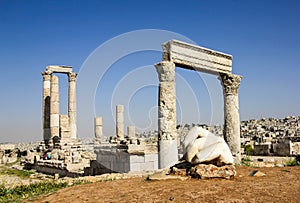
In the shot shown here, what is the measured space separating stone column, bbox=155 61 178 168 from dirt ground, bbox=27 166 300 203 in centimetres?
470

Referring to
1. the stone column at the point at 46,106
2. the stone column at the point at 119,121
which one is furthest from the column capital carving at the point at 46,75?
the stone column at the point at 119,121

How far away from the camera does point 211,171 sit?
27.6 ft

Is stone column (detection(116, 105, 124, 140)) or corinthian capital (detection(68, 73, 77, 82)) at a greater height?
corinthian capital (detection(68, 73, 77, 82))

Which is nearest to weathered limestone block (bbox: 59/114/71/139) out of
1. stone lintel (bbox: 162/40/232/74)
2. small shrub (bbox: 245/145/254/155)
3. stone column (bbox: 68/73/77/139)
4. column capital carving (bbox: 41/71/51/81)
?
stone column (bbox: 68/73/77/139)

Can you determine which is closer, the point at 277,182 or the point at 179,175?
the point at 277,182

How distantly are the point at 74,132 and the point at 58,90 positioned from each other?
451 cm

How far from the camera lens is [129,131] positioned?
1405 inches

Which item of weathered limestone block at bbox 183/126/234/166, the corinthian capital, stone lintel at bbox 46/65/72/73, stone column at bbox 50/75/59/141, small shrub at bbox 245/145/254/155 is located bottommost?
small shrub at bbox 245/145/254/155

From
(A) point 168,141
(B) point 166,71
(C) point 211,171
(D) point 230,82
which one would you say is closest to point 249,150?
Answer: (D) point 230,82

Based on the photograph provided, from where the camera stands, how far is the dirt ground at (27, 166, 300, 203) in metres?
6.36

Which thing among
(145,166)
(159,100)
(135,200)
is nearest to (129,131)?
(145,166)

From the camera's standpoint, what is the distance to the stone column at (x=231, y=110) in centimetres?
1708

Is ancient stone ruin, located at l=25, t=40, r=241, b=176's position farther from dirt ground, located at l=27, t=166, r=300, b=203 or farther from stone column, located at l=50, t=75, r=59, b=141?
stone column, located at l=50, t=75, r=59, b=141

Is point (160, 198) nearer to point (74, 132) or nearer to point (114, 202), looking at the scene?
point (114, 202)
